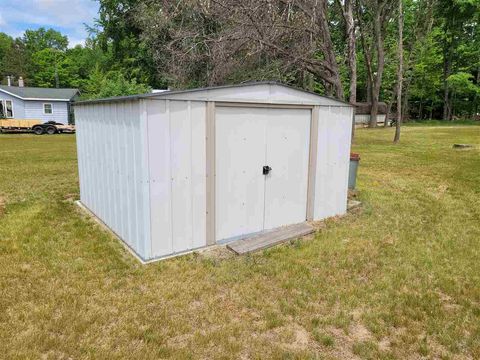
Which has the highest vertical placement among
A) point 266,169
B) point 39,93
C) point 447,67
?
point 447,67

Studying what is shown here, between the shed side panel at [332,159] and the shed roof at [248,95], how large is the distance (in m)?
0.31

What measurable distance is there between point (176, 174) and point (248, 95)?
136 cm

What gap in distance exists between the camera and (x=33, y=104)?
29.4 m

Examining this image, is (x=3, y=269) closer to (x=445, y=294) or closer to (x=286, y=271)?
(x=286, y=271)

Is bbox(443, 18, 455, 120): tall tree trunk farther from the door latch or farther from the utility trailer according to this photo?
the door latch

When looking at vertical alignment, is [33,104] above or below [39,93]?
below

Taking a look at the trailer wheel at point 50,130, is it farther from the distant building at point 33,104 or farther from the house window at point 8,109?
the house window at point 8,109

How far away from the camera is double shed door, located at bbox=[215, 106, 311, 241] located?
4.57m

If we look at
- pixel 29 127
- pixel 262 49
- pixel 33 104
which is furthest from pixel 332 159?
pixel 33 104

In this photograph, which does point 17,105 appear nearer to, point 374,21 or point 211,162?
point 374,21

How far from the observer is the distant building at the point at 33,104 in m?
29.0

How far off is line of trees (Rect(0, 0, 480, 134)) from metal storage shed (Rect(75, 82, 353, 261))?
481cm

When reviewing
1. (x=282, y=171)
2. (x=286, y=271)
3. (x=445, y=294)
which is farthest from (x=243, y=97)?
(x=445, y=294)

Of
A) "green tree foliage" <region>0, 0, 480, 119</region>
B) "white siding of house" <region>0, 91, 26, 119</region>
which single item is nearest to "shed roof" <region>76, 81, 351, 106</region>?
"green tree foliage" <region>0, 0, 480, 119</region>
